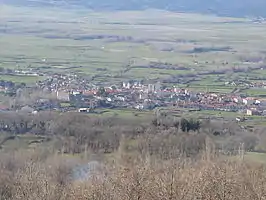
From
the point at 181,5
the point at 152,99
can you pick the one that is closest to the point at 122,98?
the point at 152,99

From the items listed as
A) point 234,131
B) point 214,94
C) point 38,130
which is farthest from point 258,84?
point 38,130

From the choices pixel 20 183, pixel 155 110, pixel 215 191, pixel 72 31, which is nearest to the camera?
pixel 215 191

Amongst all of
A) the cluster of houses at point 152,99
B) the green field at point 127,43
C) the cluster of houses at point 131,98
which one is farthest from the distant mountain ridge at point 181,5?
the cluster of houses at point 152,99

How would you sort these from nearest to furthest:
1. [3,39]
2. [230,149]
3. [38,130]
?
[230,149], [38,130], [3,39]

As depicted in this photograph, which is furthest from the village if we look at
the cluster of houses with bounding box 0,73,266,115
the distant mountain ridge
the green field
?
the distant mountain ridge

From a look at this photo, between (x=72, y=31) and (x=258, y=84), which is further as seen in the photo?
(x=72, y=31)

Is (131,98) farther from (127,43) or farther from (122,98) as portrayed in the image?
(127,43)

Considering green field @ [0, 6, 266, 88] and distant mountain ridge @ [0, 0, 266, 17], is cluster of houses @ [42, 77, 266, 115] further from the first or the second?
distant mountain ridge @ [0, 0, 266, 17]

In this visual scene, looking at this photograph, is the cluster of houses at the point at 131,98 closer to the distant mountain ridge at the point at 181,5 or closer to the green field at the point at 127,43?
the green field at the point at 127,43

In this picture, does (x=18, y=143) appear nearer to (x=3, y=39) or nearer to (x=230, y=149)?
(x=230, y=149)
